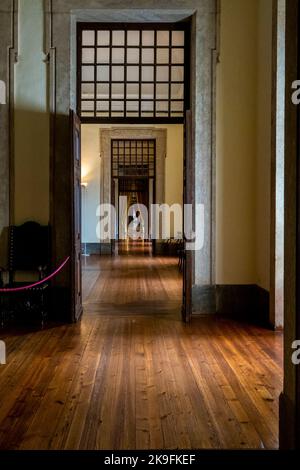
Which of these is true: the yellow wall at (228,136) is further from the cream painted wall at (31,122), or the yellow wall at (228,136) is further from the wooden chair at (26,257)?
the wooden chair at (26,257)

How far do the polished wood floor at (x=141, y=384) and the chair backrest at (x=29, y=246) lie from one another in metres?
0.96

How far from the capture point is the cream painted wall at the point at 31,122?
5.57 m

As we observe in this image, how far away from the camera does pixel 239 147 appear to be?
5684mm

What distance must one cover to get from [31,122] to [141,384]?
3878 mm

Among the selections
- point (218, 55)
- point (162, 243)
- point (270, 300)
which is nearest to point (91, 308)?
→ point (270, 300)

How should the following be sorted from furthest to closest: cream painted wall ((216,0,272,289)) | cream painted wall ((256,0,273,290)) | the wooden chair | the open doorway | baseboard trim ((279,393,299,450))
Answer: the open doorway
cream painted wall ((216,0,272,289))
the wooden chair
cream painted wall ((256,0,273,290))
baseboard trim ((279,393,299,450))

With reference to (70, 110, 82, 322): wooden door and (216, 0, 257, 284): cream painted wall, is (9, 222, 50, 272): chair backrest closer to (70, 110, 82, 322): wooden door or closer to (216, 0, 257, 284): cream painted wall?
(70, 110, 82, 322): wooden door

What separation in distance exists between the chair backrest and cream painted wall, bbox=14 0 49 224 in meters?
0.17

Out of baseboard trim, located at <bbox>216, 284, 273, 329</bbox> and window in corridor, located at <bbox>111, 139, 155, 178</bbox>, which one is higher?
window in corridor, located at <bbox>111, 139, 155, 178</bbox>

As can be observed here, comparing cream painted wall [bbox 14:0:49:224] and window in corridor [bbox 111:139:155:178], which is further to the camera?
window in corridor [bbox 111:139:155:178]

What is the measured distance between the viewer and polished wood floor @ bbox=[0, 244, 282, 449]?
7.98 feet


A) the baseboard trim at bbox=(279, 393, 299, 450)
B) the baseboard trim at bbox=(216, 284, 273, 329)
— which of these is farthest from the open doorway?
the baseboard trim at bbox=(279, 393, 299, 450)

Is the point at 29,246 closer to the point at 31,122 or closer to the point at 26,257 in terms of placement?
the point at 26,257
